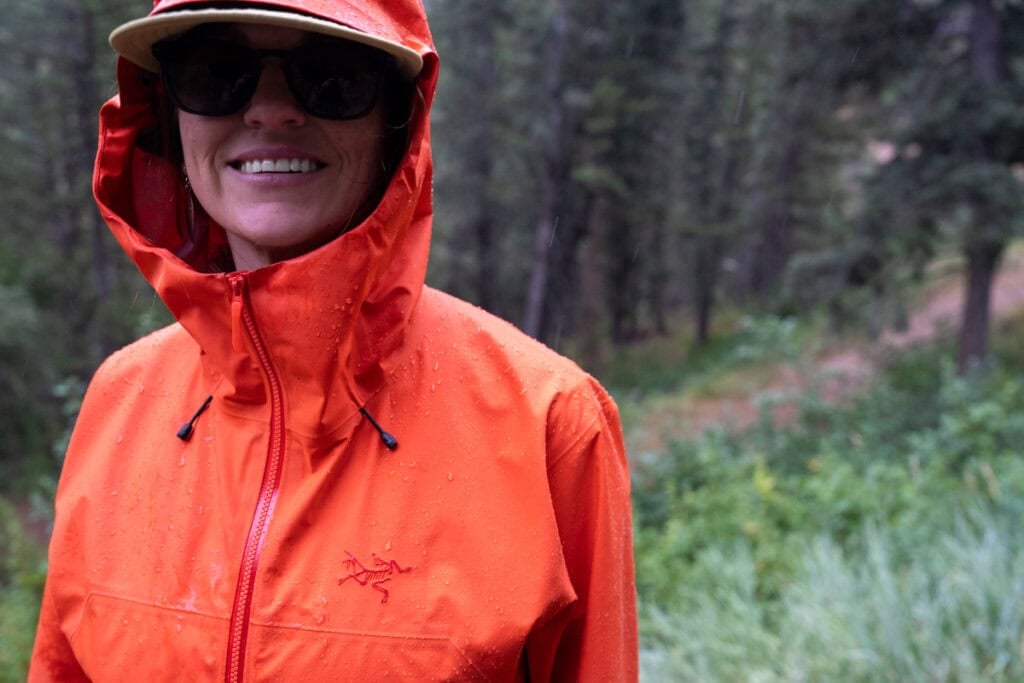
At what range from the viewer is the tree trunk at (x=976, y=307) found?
1084 cm

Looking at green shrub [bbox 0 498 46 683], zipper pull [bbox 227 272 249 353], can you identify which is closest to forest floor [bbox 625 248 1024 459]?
green shrub [bbox 0 498 46 683]

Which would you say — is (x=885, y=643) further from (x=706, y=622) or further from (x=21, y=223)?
(x=21, y=223)

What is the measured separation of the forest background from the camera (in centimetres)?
458

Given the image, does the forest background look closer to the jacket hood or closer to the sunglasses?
the sunglasses

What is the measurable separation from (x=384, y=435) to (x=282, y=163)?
23.0 inches

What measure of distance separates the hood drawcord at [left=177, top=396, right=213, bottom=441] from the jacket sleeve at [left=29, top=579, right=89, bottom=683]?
53 cm

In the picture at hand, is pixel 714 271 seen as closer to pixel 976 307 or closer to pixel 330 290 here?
pixel 976 307

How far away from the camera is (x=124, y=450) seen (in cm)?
178

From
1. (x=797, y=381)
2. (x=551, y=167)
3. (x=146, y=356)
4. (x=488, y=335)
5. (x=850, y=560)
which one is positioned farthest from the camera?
(x=551, y=167)

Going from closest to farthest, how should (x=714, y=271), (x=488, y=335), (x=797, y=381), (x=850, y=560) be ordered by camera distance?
(x=488, y=335), (x=850, y=560), (x=797, y=381), (x=714, y=271)

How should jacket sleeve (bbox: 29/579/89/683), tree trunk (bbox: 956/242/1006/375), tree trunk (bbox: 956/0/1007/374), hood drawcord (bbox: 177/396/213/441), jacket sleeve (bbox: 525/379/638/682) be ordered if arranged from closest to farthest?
jacket sleeve (bbox: 525/379/638/682) → hood drawcord (bbox: 177/396/213/441) → jacket sleeve (bbox: 29/579/89/683) → tree trunk (bbox: 956/0/1007/374) → tree trunk (bbox: 956/242/1006/375)

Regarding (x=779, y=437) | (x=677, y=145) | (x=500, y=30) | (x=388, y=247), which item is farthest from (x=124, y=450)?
(x=677, y=145)

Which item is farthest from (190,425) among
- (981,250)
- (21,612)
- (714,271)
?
(714,271)

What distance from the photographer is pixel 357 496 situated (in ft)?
5.07
